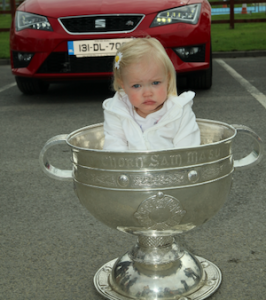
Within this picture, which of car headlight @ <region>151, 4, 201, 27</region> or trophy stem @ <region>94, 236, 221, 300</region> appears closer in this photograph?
trophy stem @ <region>94, 236, 221, 300</region>

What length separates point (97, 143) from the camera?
7.07 feet

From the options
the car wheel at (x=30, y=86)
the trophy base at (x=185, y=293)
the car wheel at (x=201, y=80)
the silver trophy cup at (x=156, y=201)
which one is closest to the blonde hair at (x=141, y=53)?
the silver trophy cup at (x=156, y=201)

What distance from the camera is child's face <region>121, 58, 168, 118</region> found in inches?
71.6

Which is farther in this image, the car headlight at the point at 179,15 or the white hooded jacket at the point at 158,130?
the car headlight at the point at 179,15

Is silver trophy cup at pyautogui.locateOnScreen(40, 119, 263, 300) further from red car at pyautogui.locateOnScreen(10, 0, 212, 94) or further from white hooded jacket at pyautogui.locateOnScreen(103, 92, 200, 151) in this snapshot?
red car at pyautogui.locateOnScreen(10, 0, 212, 94)

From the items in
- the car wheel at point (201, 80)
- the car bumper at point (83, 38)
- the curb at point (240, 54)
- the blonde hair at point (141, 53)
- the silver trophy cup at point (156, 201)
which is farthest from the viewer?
the curb at point (240, 54)

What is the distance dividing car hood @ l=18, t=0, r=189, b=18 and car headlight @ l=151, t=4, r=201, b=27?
0.05 m

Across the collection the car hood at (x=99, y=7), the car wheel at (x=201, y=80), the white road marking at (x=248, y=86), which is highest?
the car hood at (x=99, y=7)

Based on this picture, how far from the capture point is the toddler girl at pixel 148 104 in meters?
1.82

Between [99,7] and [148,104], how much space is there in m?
3.14

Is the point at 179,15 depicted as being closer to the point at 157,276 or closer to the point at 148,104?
the point at 148,104

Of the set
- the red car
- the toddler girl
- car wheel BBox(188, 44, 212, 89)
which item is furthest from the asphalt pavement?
car wheel BBox(188, 44, 212, 89)

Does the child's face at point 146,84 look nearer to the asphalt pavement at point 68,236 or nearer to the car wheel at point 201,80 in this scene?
the asphalt pavement at point 68,236

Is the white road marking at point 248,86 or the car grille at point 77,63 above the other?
the car grille at point 77,63
